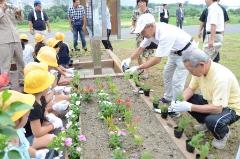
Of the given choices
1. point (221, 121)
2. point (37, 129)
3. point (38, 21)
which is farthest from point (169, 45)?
point (38, 21)

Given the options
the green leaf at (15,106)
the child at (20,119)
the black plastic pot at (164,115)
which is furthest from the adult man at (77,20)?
the green leaf at (15,106)

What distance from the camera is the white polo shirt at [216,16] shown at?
5223 millimetres

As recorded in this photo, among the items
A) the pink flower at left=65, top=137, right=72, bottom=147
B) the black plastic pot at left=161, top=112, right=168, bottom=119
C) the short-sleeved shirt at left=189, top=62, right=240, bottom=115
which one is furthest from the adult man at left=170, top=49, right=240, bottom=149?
the pink flower at left=65, top=137, right=72, bottom=147

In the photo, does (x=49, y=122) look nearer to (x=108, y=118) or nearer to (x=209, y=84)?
(x=108, y=118)

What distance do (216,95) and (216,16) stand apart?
7.28 feet

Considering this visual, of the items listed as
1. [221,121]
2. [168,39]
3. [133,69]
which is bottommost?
[221,121]

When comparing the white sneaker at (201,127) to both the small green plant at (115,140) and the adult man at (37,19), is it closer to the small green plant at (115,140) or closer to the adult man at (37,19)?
the small green plant at (115,140)

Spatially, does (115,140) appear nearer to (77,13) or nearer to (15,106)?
(15,106)

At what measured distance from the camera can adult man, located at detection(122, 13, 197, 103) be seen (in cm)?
405

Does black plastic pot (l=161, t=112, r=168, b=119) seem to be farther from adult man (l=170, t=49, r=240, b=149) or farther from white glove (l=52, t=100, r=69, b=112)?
white glove (l=52, t=100, r=69, b=112)

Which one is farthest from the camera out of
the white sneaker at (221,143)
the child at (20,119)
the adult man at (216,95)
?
the white sneaker at (221,143)

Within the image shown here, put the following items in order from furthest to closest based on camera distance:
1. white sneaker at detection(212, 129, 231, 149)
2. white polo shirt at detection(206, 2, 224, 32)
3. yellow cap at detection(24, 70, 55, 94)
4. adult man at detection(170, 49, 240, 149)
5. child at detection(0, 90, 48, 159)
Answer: white polo shirt at detection(206, 2, 224, 32) → white sneaker at detection(212, 129, 231, 149) → adult man at detection(170, 49, 240, 149) → yellow cap at detection(24, 70, 55, 94) → child at detection(0, 90, 48, 159)

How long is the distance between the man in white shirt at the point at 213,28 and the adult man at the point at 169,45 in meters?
1.02

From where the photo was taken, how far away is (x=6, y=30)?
5.32 metres
